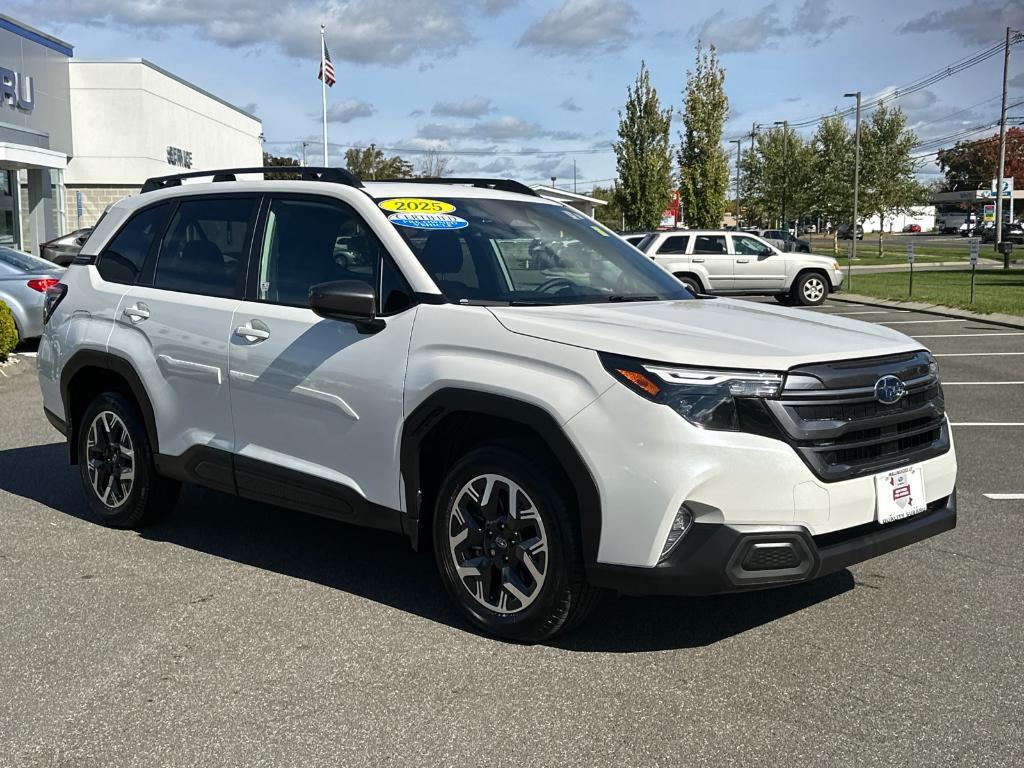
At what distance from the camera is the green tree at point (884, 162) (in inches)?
2208

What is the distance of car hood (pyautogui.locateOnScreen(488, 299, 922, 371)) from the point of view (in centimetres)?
383

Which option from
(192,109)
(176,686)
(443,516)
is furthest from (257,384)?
(192,109)

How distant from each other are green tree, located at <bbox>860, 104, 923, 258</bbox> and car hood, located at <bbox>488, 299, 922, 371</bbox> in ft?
179

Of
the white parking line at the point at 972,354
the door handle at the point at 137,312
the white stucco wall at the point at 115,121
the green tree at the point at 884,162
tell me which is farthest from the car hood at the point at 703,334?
the green tree at the point at 884,162

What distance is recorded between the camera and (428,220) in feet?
15.9

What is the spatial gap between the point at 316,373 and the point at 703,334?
5.55 ft

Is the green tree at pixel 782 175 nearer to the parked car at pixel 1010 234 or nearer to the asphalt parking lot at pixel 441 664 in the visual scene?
the parked car at pixel 1010 234

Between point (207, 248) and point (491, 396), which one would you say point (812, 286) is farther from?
point (491, 396)

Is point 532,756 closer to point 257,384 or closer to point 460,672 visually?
point 460,672

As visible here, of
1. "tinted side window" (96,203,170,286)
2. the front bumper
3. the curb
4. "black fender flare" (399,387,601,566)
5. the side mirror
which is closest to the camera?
the front bumper

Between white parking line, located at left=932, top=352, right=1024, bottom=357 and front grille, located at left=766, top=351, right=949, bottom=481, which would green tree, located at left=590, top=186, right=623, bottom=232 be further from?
front grille, located at left=766, top=351, right=949, bottom=481

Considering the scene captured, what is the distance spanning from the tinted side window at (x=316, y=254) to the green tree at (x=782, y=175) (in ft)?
196

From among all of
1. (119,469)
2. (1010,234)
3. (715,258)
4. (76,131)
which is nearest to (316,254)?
(119,469)

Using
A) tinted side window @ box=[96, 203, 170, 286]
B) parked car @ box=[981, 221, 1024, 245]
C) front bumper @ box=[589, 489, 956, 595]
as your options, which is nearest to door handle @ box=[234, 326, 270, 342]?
tinted side window @ box=[96, 203, 170, 286]
